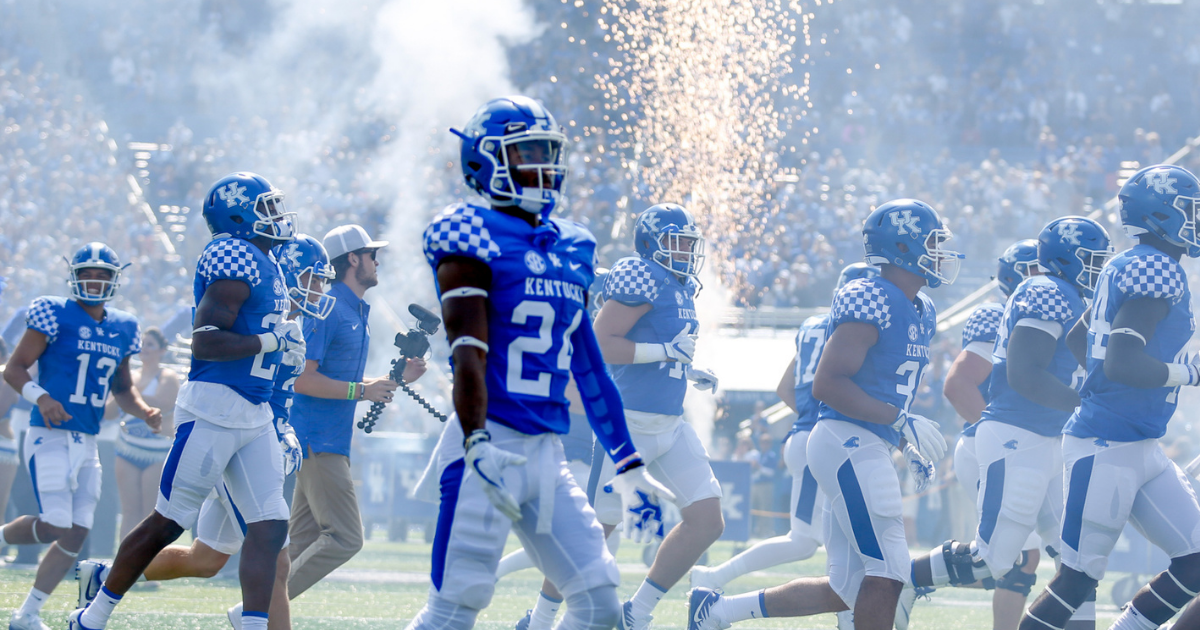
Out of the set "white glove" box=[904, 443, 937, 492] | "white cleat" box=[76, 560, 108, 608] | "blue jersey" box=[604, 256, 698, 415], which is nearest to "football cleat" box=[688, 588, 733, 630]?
"blue jersey" box=[604, 256, 698, 415]

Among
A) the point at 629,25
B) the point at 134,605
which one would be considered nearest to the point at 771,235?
the point at 629,25

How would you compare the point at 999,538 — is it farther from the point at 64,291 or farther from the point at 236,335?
the point at 64,291

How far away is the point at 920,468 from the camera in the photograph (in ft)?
16.4

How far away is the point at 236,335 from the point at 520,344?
1.82 meters

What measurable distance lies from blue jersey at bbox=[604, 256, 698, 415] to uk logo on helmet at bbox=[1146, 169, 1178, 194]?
7.38 ft

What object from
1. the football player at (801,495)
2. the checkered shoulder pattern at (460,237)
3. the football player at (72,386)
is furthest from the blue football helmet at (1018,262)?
the football player at (72,386)

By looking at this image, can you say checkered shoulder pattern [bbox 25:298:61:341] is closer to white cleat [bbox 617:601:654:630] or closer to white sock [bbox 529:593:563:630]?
white sock [bbox 529:593:563:630]

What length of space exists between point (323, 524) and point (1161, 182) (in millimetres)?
3777

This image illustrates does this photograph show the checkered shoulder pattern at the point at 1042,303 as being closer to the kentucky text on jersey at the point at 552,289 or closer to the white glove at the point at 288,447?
the kentucky text on jersey at the point at 552,289

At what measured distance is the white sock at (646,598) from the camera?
5840 mm

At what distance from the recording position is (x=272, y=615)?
512 cm

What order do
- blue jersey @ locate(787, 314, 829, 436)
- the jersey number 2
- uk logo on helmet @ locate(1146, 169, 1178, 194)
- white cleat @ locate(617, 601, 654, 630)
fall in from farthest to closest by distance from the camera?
blue jersey @ locate(787, 314, 829, 436) → white cleat @ locate(617, 601, 654, 630) → uk logo on helmet @ locate(1146, 169, 1178, 194) → the jersey number 2

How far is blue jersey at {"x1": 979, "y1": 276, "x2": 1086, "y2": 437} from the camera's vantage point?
5344mm

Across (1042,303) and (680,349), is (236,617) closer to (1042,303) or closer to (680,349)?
(680,349)
